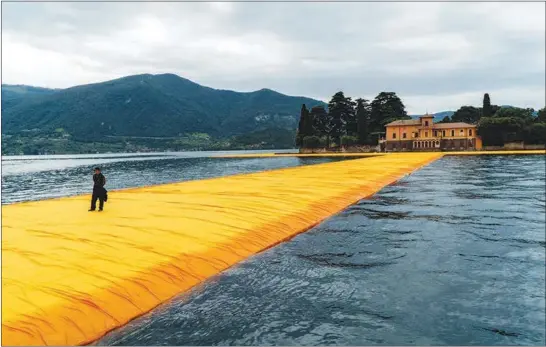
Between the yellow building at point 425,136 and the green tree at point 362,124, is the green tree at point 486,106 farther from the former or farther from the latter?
the green tree at point 362,124

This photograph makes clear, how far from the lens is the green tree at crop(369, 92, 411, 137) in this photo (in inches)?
6230

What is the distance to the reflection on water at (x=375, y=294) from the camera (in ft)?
29.5

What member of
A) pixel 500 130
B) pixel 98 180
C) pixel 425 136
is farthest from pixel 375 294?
pixel 425 136

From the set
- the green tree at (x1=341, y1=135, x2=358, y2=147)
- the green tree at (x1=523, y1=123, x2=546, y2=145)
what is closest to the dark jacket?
the green tree at (x1=523, y1=123, x2=546, y2=145)

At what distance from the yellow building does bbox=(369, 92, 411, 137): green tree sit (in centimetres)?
1424

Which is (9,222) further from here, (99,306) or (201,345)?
(201,345)

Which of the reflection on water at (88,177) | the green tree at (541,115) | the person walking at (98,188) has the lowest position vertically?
the reflection on water at (88,177)

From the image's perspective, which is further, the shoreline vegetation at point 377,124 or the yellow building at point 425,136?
the yellow building at point 425,136

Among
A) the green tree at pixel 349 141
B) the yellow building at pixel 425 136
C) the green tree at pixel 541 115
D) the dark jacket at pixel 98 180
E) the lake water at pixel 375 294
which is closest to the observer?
the lake water at pixel 375 294

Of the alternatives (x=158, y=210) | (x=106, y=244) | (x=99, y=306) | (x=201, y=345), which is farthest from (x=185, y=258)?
(x=158, y=210)

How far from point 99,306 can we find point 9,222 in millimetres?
11130

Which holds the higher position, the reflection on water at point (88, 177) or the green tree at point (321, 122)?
the green tree at point (321, 122)

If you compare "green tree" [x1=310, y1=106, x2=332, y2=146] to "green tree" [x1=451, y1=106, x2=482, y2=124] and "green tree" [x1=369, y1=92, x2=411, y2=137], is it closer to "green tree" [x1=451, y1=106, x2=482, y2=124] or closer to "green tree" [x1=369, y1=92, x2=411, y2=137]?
"green tree" [x1=369, y1=92, x2=411, y2=137]

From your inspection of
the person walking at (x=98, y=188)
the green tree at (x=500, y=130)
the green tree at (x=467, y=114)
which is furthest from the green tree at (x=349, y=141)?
the person walking at (x=98, y=188)
